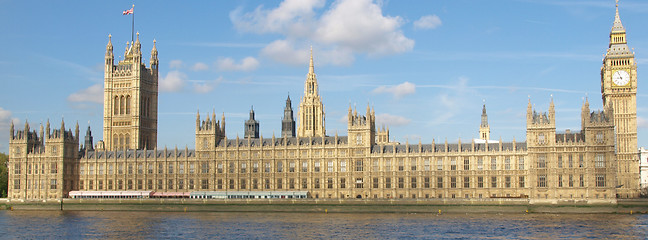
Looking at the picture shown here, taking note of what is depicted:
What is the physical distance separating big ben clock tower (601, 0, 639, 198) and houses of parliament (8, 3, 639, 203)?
20 centimetres

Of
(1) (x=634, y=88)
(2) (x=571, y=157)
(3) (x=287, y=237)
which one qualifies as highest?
(1) (x=634, y=88)

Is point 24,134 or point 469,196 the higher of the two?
point 24,134

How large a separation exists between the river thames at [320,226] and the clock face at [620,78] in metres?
40.4

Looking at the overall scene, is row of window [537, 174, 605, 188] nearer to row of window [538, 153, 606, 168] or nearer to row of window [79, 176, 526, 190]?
row of window [538, 153, 606, 168]

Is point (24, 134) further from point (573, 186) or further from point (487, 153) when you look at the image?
point (573, 186)

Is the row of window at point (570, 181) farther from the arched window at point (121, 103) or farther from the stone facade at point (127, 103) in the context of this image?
the arched window at point (121, 103)

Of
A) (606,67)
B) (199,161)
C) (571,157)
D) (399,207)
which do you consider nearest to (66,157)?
(199,161)

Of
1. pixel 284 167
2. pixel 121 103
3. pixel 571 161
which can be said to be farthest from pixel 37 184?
pixel 571 161

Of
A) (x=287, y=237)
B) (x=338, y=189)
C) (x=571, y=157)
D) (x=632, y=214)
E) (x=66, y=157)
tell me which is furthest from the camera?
(x=66, y=157)

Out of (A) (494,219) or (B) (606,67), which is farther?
(B) (606,67)

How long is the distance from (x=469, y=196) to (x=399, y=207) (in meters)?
14.2

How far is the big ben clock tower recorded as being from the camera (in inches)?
6161

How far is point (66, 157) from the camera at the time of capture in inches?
6462

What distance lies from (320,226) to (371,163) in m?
41.0
